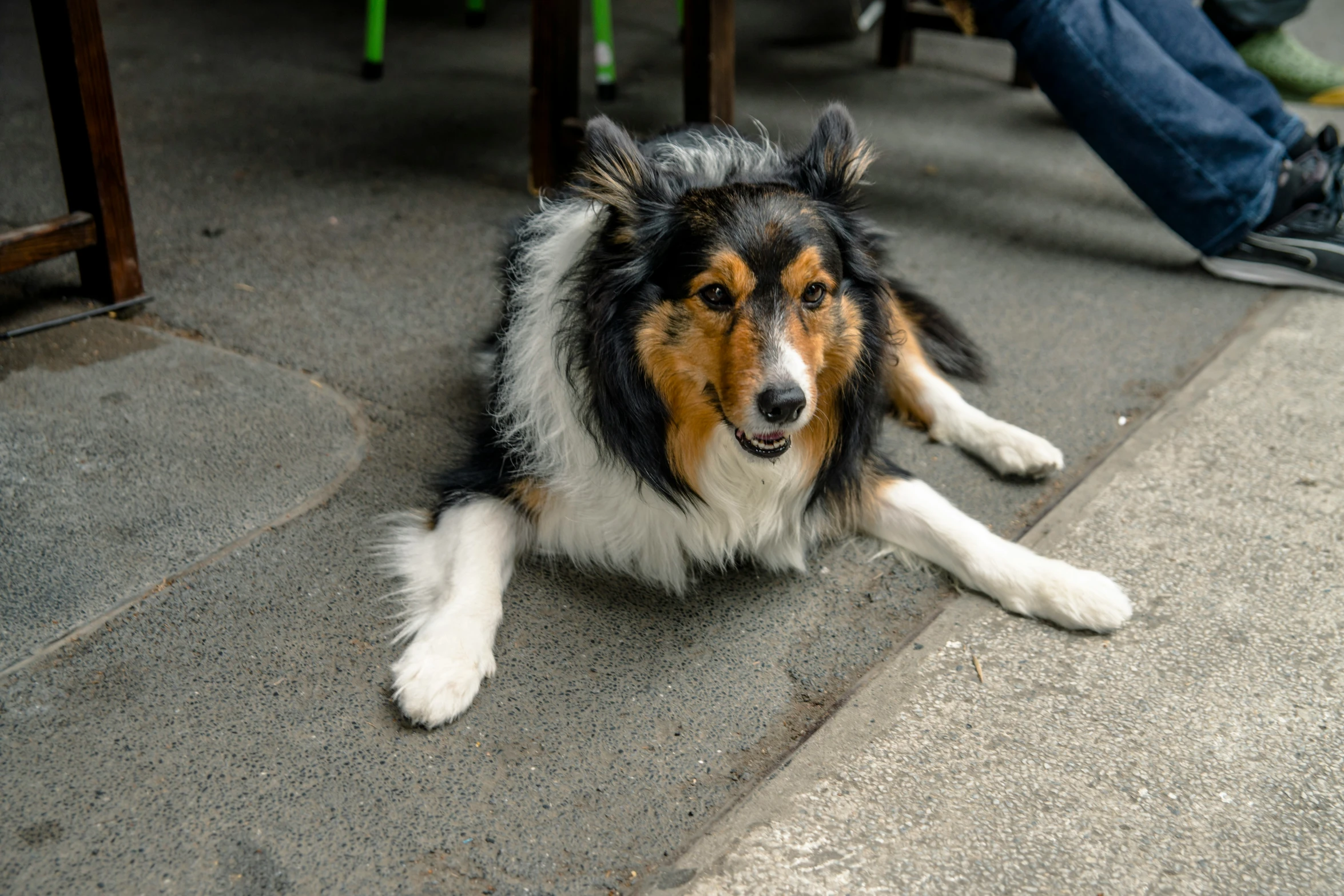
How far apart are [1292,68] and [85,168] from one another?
14.9 feet

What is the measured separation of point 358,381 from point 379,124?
1989 millimetres

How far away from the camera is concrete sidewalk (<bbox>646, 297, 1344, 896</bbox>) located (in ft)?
5.51

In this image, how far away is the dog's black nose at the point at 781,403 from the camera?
189 centimetres

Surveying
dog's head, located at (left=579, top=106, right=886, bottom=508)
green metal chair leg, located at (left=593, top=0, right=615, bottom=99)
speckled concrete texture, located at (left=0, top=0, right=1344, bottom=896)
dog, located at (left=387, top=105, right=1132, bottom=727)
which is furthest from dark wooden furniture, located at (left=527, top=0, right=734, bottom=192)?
dog's head, located at (left=579, top=106, right=886, bottom=508)

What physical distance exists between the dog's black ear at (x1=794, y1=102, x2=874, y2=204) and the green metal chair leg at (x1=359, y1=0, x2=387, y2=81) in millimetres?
3330

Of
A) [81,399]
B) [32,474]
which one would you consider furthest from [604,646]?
[81,399]

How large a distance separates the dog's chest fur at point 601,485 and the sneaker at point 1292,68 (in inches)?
140

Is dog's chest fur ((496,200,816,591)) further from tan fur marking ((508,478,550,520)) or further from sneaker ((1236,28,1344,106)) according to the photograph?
sneaker ((1236,28,1344,106))

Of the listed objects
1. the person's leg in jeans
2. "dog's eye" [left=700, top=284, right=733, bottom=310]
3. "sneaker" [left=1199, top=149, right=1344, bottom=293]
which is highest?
the person's leg in jeans

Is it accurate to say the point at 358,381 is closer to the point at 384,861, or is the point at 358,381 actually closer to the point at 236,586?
the point at 236,586

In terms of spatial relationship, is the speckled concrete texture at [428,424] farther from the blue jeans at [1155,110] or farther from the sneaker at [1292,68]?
the sneaker at [1292,68]

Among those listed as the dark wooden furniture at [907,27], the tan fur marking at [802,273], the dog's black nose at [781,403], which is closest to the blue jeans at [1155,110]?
the dark wooden furniture at [907,27]

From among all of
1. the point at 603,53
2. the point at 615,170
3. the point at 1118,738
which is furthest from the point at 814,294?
the point at 603,53

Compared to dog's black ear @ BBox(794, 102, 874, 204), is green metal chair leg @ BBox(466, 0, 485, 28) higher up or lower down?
lower down
